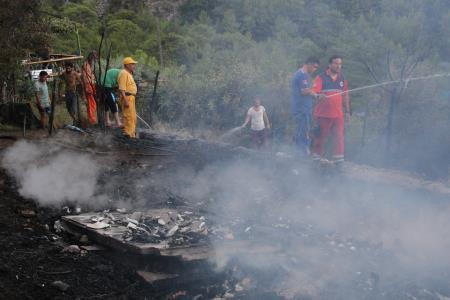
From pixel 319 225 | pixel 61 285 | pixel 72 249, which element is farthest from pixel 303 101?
pixel 61 285

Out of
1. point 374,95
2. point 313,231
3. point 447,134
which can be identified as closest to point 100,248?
point 313,231

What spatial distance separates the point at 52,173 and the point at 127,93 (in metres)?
3.02

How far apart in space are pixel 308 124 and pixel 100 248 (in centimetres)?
416

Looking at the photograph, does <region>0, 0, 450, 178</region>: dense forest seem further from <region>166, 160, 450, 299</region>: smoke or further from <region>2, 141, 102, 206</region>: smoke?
<region>2, 141, 102, 206</region>: smoke

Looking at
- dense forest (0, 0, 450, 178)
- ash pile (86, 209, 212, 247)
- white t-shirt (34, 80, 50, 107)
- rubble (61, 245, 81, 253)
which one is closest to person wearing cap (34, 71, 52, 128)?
white t-shirt (34, 80, 50, 107)

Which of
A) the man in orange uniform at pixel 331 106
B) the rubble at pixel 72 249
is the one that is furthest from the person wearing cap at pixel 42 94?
the rubble at pixel 72 249

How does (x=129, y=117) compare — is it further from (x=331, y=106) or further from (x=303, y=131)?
(x=331, y=106)

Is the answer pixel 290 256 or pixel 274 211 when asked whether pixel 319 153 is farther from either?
pixel 290 256

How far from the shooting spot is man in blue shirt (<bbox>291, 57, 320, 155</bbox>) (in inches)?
305

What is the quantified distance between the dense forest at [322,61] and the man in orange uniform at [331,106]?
1.08m

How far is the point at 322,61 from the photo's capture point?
10039 millimetres

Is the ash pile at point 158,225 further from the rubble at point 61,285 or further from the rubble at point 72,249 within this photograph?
the rubble at point 61,285

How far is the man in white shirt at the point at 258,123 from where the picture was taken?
9930 millimetres

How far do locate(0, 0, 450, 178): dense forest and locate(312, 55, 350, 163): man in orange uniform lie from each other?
1080 mm
